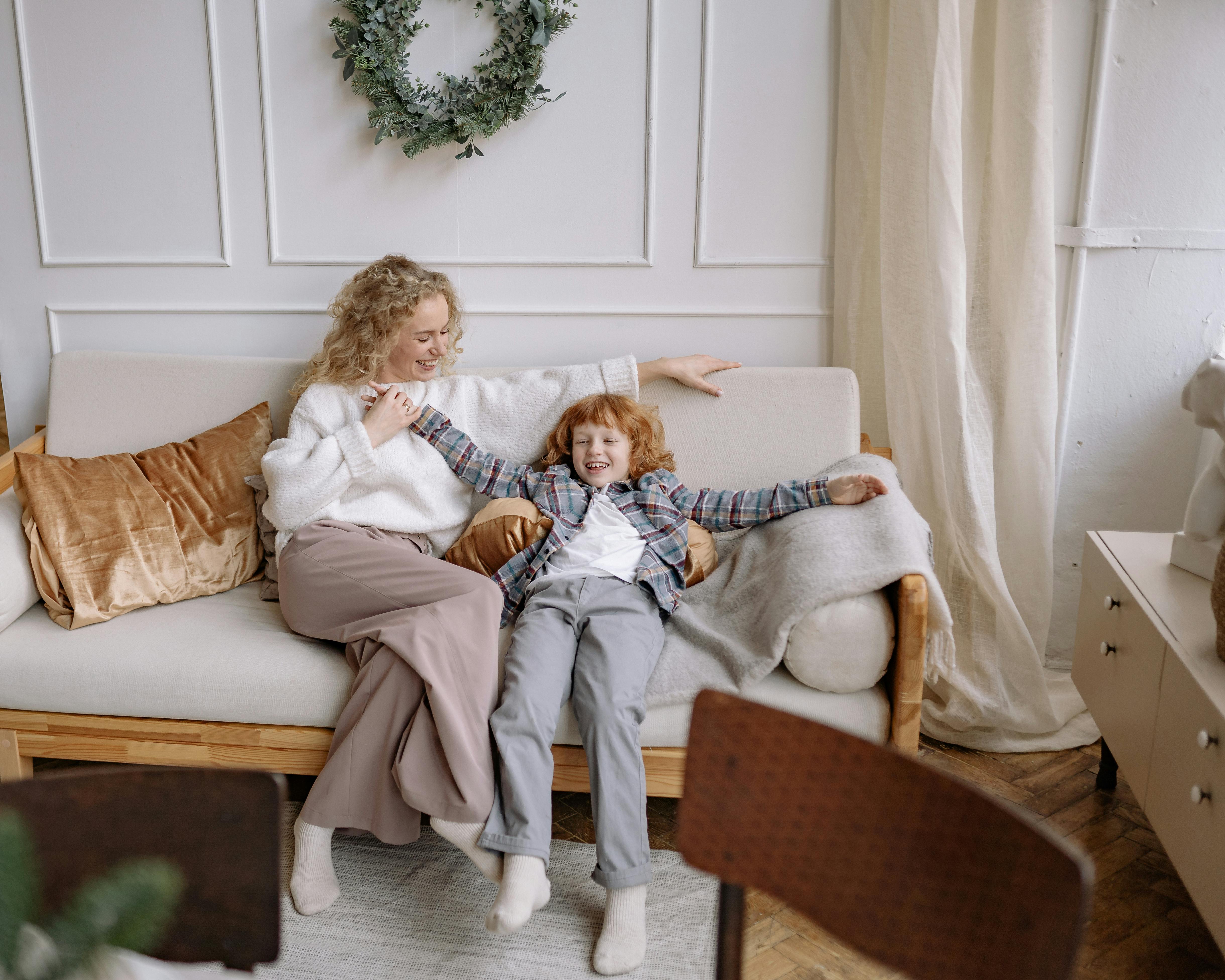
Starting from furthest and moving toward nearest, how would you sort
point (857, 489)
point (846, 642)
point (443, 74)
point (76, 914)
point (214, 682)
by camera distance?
1. point (443, 74)
2. point (857, 489)
3. point (214, 682)
4. point (846, 642)
5. point (76, 914)

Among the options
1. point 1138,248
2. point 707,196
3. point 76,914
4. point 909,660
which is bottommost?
point 909,660

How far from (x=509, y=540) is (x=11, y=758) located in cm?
101

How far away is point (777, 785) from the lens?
76 centimetres

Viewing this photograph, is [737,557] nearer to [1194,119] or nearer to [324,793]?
[324,793]

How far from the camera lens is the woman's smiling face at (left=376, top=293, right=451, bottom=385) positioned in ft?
6.70

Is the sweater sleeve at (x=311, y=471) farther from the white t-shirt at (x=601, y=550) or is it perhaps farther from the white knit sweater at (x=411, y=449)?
the white t-shirt at (x=601, y=550)

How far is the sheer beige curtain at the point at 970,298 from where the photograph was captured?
2002 millimetres

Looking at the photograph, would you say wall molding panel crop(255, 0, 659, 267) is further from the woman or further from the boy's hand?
the boy's hand

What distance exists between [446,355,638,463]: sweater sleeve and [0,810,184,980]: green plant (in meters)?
1.65

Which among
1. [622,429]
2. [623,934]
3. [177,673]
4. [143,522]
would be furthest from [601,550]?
[143,522]

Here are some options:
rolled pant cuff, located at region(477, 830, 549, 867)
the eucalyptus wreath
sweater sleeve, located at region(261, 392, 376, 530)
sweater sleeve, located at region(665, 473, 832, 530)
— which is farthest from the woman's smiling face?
rolled pant cuff, located at region(477, 830, 549, 867)

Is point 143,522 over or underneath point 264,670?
over

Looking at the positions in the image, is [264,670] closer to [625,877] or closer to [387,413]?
[387,413]

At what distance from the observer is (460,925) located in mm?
1626
